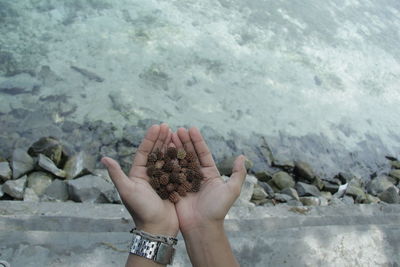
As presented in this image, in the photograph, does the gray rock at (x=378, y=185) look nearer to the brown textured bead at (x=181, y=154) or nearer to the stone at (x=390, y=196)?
the stone at (x=390, y=196)

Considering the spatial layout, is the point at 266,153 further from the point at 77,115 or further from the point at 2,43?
the point at 2,43

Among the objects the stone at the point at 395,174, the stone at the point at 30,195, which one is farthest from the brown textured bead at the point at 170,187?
the stone at the point at 395,174

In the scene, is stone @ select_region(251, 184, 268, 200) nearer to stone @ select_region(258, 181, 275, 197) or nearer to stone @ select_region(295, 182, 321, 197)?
stone @ select_region(258, 181, 275, 197)

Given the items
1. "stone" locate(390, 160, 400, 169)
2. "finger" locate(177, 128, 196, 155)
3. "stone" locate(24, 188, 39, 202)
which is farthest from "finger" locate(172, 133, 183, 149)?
"stone" locate(390, 160, 400, 169)

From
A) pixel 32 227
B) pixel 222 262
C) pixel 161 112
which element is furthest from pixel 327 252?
pixel 161 112

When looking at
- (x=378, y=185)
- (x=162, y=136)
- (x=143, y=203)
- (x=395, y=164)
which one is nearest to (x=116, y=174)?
(x=143, y=203)

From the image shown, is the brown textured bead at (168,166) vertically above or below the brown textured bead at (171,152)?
below
